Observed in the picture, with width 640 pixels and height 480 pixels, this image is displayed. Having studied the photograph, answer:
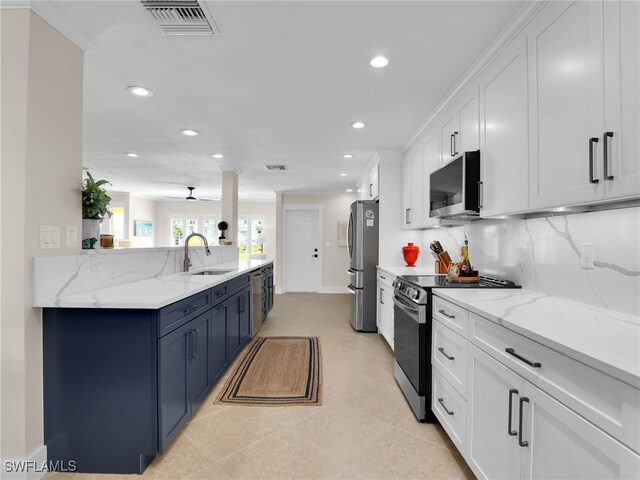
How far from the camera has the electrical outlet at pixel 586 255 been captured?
5.07ft

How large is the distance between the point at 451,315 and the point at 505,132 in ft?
3.63

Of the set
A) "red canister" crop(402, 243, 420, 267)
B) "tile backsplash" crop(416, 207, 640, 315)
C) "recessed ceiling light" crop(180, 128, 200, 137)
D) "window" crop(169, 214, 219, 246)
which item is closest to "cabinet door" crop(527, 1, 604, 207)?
"tile backsplash" crop(416, 207, 640, 315)

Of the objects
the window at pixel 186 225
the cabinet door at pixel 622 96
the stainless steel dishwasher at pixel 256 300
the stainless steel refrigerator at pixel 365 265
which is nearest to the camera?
the cabinet door at pixel 622 96

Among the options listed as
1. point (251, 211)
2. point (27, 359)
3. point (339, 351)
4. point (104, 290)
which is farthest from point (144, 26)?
point (251, 211)

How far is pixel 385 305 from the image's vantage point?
147 inches

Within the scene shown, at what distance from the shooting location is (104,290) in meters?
2.00

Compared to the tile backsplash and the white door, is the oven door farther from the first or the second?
the white door

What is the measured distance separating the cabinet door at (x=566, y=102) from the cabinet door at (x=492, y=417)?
80cm

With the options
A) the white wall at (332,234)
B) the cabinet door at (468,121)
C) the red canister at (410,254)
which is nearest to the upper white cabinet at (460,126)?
the cabinet door at (468,121)

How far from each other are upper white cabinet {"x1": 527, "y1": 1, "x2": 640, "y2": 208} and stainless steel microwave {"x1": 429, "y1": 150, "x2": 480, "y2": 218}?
0.52m

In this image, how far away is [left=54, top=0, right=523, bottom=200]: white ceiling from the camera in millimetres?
1682

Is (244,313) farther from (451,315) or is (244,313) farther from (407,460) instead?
(451,315)

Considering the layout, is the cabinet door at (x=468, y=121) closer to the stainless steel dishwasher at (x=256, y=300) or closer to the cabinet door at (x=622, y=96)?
the cabinet door at (x=622, y=96)

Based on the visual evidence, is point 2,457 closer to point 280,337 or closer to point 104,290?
point 104,290
